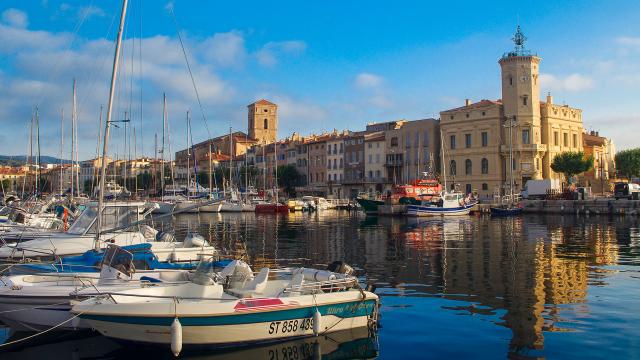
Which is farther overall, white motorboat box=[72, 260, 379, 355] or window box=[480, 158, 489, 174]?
window box=[480, 158, 489, 174]

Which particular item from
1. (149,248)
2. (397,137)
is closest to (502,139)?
(397,137)

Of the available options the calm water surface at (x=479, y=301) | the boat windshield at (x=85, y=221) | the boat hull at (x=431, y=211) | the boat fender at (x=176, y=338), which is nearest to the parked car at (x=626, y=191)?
the boat hull at (x=431, y=211)

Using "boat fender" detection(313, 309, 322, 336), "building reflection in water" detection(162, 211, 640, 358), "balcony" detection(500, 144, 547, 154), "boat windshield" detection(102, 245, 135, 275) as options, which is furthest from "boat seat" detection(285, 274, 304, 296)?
"balcony" detection(500, 144, 547, 154)

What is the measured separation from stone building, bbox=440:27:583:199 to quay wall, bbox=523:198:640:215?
366 inches

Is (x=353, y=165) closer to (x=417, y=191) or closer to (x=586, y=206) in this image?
(x=417, y=191)

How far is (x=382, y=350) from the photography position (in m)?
11.9

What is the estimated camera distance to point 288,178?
10900cm

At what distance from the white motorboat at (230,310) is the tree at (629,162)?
9108 centimetres

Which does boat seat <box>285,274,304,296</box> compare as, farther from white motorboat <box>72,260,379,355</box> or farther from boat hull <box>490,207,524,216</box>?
boat hull <box>490,207,524,216</box>

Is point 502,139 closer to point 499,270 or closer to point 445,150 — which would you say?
point 445,150

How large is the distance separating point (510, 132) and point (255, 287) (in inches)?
2794

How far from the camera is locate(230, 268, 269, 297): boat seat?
12719 mm

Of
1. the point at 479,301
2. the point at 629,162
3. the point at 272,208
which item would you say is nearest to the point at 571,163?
the point at 629,162

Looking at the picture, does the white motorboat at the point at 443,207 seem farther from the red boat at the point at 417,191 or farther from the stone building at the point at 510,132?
the stone building at the point at 510,132
